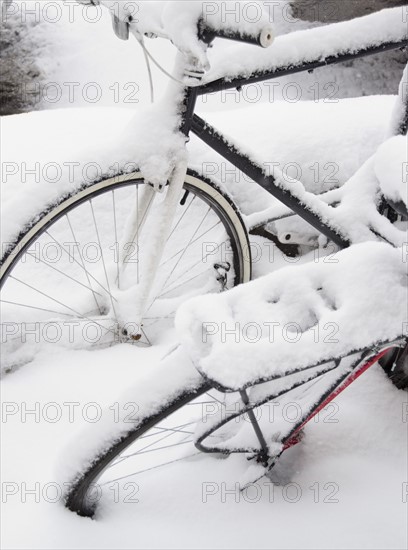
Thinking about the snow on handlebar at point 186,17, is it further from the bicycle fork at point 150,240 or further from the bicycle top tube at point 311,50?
the bicycle fork at point 150,240

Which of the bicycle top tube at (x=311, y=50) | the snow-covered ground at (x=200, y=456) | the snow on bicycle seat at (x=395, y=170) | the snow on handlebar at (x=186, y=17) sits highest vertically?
the snow on handlebar at (x=186, y=17)

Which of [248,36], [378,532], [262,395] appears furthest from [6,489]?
[248,36]

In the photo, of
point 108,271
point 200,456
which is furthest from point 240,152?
point 200,456

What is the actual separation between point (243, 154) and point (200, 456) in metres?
0.90

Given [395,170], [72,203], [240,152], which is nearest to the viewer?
[395,170]

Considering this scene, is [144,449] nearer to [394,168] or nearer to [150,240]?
[150,240]

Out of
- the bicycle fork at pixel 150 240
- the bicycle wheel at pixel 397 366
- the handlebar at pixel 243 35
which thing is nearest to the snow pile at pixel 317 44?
the handlebar at pixel 243 35

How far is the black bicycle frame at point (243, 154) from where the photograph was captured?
6.12ft

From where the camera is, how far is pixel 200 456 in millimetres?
1731

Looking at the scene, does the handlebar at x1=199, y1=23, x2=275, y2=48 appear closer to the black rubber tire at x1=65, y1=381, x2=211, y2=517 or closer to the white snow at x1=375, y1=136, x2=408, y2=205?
the white snow at x1=375, y1=136, x2=408, y2=205

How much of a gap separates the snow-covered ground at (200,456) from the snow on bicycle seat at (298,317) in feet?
0.93

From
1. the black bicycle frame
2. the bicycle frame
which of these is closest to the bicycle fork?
the bicycle frame

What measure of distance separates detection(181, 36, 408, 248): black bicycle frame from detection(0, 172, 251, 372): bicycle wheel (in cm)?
17

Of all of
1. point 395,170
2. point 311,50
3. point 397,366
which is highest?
point 311,50
